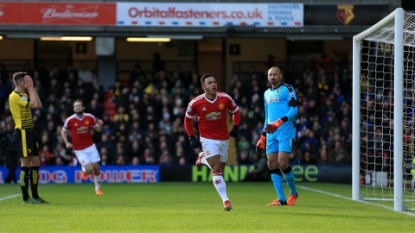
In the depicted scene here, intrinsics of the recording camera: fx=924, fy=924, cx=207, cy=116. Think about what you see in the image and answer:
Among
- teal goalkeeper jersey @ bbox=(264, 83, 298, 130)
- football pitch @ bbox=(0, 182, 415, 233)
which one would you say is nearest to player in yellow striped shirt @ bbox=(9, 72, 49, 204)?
football pitch @ bbox=(0, 182, 415, 233)

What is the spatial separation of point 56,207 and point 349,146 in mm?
15839

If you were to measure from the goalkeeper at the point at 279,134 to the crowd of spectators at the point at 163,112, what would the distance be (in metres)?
13.6

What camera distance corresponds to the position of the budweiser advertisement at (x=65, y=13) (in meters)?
31.6

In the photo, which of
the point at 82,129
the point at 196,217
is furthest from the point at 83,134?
the point at 196,217

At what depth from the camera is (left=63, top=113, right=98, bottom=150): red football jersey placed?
2047 centimetres

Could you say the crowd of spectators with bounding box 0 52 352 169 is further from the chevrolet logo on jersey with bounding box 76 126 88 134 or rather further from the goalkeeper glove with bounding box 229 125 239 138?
the goalkeeper glove with bounding box 229 125 239 138

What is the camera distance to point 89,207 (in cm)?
1530

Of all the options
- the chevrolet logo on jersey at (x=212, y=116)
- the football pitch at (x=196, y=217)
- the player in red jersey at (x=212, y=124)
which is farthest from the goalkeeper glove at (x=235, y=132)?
the football pitch at (x=196, y=217)

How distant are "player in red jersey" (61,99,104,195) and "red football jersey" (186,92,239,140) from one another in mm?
6277

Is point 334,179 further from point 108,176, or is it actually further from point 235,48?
point 235,48

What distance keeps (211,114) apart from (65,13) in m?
18.3

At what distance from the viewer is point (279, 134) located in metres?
15.5

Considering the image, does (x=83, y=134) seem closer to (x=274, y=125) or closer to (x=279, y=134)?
(x=279, y=134)

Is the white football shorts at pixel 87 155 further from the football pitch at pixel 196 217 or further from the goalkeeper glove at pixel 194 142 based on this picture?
the goalkeeper glove at pixel 194 142
